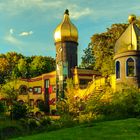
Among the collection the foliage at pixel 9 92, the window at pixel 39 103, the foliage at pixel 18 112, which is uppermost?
the foliage at pixel 9 92

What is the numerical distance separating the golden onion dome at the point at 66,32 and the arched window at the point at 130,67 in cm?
1257

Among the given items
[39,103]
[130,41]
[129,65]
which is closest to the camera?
[129,65]

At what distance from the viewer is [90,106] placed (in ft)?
85.6

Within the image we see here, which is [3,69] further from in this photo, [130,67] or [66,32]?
[130,67]

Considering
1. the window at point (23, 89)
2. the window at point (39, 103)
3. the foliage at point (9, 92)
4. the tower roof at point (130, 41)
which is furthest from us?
the window at point (23, 89)

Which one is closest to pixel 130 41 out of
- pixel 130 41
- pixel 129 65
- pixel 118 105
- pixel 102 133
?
pixel 130 41

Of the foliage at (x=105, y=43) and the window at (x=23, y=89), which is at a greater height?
the foliage at (x=105, y=43)

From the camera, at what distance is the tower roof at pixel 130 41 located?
3431 cm

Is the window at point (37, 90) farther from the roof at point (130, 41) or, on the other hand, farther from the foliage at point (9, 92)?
the roof at point (130, 41)

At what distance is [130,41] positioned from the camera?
34750mm

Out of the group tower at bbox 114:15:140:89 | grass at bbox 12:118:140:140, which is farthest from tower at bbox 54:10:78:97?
grass at bbox 12:118:140:140

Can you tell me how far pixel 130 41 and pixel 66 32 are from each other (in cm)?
1129

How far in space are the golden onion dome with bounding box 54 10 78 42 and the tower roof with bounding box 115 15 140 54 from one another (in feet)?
32.0

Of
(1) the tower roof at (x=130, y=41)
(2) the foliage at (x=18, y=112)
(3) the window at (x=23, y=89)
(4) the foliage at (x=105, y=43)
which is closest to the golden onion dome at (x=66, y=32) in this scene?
(4) the foliage at (x=105, y=43)
